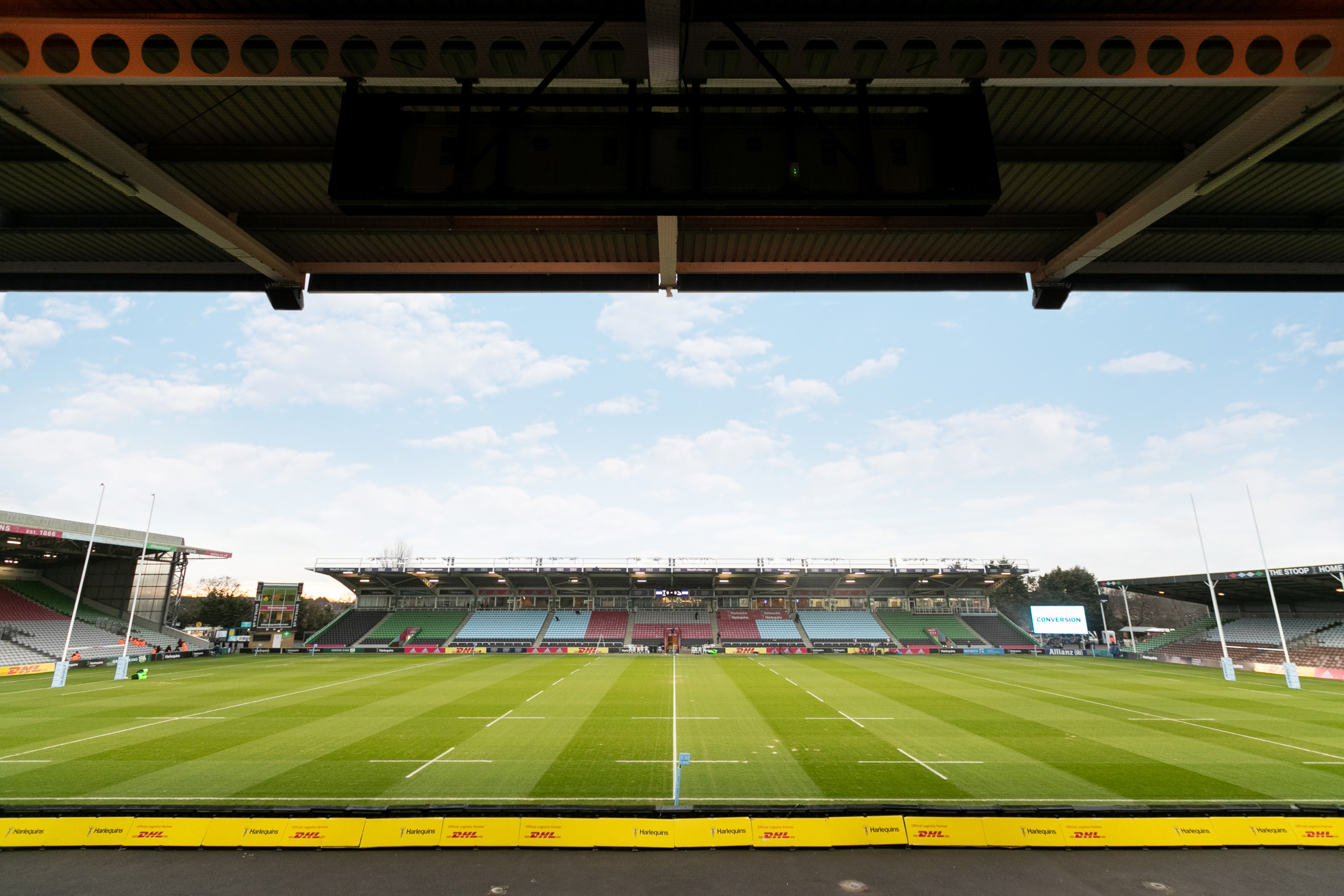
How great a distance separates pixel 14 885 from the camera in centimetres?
726

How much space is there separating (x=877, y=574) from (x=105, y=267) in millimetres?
60755

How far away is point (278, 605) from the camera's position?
6800 centimetres

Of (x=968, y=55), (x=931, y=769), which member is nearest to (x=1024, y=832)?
(x=931, y=769)

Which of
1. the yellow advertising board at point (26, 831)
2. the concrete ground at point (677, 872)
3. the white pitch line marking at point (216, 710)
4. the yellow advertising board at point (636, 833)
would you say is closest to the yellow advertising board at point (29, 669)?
the white pitch line marking at point (216, 710)

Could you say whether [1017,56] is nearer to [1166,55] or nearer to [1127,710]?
[1166,55]

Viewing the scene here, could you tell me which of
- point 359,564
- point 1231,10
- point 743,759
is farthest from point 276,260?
point 359,564

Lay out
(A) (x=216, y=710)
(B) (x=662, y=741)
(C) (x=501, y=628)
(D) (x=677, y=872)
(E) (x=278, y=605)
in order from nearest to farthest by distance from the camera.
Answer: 1. (D) (x=677, y=872)
2. (B) (x=662, y=741)
3. (A) (x=216, y=710)
4. (C) (x=501, y=628)
5. (E) (x=278, y=605)

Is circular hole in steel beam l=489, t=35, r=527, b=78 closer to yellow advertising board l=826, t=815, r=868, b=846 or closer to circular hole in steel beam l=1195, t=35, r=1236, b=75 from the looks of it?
circular hole in steel beam l=1195, t=35, r=1236, b=75

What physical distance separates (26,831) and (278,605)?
70282mm

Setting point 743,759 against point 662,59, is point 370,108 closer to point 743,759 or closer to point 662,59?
point 662,59

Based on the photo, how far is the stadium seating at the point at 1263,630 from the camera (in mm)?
43500

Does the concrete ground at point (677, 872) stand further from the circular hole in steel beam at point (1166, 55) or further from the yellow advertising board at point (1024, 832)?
the circular hole in steel beam at point (1166, 55)

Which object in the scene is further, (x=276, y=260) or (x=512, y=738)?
(x=512, y=738)

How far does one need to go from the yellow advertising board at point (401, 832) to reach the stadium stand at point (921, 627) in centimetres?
5519
